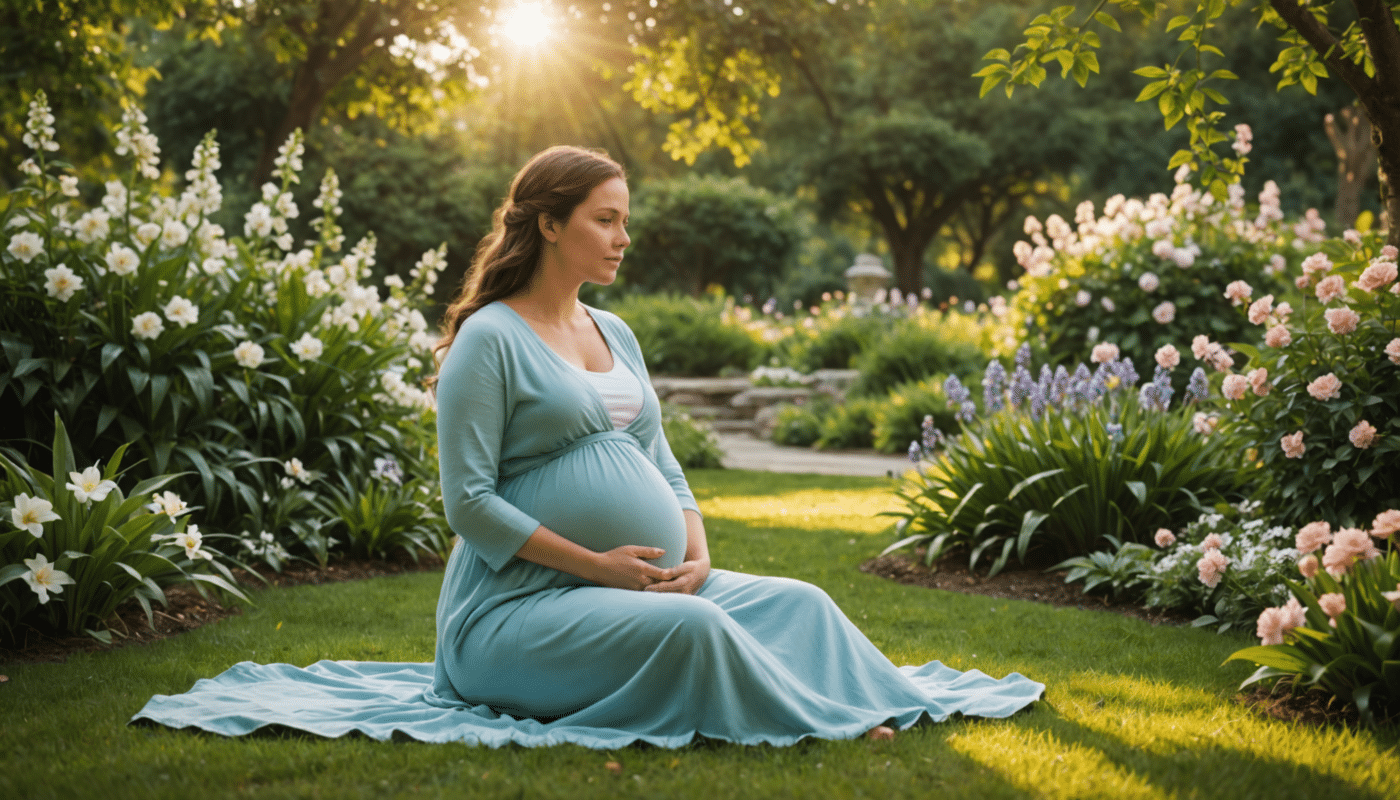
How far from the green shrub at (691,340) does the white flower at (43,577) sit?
13050 millimetres

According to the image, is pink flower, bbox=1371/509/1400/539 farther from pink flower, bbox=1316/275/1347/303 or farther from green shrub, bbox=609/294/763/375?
green shrub, bbox=609/294/763/375

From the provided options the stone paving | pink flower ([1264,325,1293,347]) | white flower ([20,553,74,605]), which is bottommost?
the stone paving

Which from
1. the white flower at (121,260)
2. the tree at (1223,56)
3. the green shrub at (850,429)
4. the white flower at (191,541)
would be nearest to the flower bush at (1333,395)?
the tree at (1223,56)

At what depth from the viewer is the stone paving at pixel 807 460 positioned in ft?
35.3

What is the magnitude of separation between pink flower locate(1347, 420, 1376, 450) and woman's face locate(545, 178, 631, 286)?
2761 millimetres

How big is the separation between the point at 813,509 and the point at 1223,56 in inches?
189

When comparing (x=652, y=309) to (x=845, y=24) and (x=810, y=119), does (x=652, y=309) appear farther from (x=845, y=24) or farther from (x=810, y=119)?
(x=810, y=119)

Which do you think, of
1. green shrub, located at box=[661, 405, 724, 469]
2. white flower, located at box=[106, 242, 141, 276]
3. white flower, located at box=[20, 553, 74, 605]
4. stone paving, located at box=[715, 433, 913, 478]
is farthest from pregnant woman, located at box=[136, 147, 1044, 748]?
green shrub, located at box=[661, 405, 724, 469]

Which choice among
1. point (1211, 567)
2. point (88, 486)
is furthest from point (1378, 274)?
point (88, 486)

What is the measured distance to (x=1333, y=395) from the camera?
4.07m

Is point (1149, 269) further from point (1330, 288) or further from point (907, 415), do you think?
point (1330, 288)

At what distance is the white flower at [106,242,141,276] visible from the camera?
16.1 feet

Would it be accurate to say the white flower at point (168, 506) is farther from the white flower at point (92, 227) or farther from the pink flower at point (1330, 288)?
the pink flower at point (1330, 288)

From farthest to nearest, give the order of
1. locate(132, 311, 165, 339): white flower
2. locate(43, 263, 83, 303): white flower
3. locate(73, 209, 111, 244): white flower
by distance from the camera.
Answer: locate(73, 209, 111, 244): white flower, locate(132, 311, 165, 339): white flower, locate(43, 263, 83, 303): white flower
